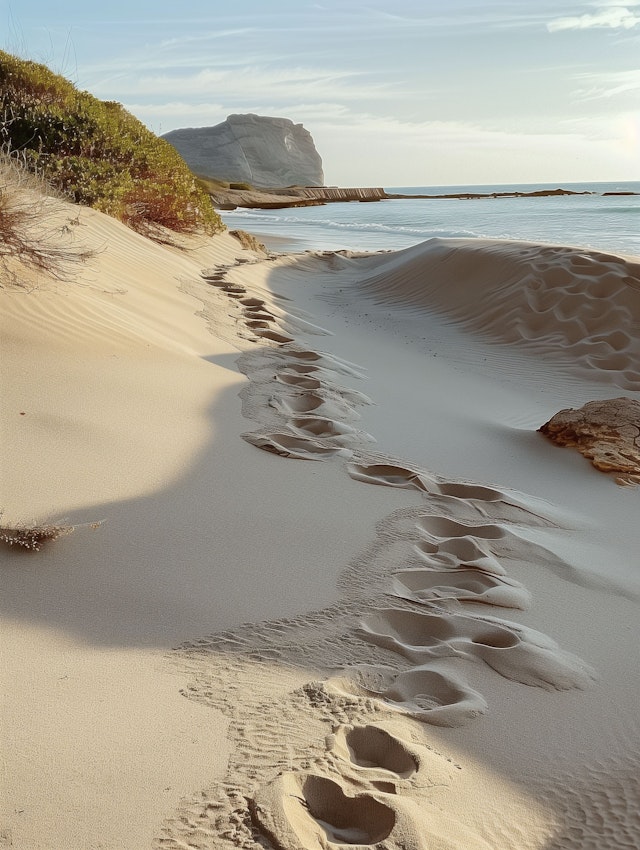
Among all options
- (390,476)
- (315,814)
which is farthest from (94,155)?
(315,814)

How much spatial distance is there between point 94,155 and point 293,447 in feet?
Result: 24.9

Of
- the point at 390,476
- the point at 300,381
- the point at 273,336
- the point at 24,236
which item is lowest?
the point at 390,476

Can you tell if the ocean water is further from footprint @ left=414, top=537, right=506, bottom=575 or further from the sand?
footprint @ left=414, top=537, right=506, bottom=575

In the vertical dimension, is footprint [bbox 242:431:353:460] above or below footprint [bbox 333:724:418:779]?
above

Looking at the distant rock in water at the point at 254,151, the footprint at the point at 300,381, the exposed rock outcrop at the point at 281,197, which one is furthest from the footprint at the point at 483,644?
the distant rock in water at the point at 254,151

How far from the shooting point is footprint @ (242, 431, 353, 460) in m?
3.86

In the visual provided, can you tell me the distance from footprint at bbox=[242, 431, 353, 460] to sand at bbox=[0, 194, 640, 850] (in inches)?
0.9

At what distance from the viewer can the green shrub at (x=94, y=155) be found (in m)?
9.25

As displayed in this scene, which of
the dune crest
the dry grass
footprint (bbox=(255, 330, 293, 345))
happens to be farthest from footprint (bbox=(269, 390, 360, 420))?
the dune crest

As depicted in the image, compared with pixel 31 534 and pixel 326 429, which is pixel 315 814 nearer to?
pixel 31 534

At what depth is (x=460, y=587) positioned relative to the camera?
8.80 ft

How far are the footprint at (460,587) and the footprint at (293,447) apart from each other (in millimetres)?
1246

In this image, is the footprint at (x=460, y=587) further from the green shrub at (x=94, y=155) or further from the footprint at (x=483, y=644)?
the green shrub at (x=94, y=155)

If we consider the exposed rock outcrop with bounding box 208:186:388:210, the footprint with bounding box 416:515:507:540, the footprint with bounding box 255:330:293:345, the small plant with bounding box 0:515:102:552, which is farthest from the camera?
the exposed rock outcrop with bounding box 208:186:388:210
